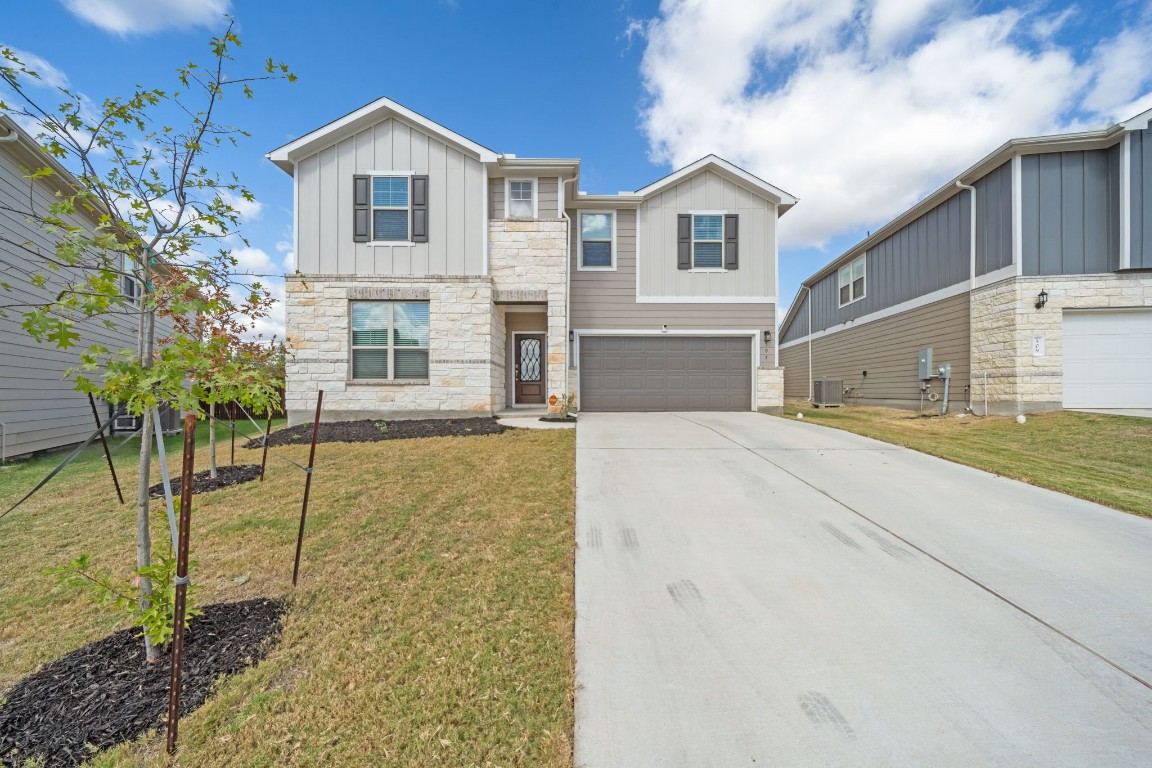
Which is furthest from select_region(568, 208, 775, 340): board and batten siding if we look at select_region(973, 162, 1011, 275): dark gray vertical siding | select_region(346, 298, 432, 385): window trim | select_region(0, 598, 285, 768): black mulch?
select_region(0, 598, 285, 768): black mulch

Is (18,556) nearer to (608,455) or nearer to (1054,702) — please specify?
(608,455)

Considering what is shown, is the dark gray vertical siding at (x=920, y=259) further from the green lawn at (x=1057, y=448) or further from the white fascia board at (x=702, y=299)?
the white fascia board at (x=702, y=299)

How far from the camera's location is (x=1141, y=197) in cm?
874

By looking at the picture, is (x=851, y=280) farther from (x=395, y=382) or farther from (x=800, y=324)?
(x=395, y=382)

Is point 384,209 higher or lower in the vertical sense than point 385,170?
lower

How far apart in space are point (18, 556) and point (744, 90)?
54.8ft

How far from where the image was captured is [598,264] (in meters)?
11.5

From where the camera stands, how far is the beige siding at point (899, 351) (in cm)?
1098

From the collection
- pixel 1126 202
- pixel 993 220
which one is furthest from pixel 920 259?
pixel 1126 202

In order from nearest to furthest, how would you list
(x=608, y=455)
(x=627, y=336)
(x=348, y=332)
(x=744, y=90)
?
(x=608, y=455)
(x=348, y=332)
(x=627, y=336)
(x=744, y=90)

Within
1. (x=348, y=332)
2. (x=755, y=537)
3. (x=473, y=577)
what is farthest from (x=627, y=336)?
(x=473, y=577)

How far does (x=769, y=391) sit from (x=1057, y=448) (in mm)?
5104

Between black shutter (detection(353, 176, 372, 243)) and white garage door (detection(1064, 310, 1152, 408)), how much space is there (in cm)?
1445

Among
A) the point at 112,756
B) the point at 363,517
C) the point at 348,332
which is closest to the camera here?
the point at 112,756
